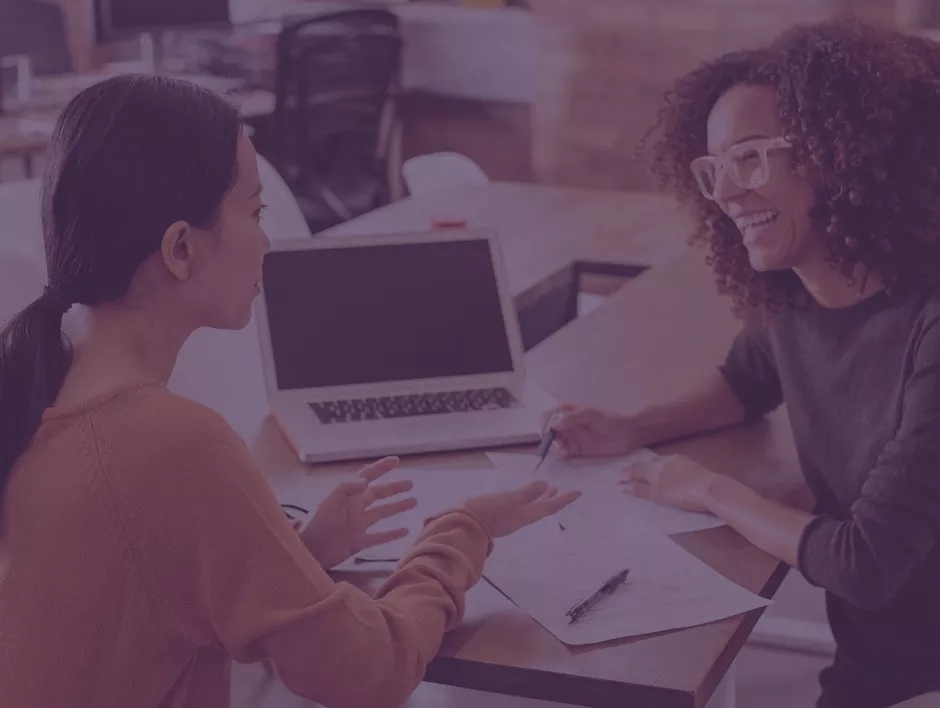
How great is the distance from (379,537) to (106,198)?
49 cm

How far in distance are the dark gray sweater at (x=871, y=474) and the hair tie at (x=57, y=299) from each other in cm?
78

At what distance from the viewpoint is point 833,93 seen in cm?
162

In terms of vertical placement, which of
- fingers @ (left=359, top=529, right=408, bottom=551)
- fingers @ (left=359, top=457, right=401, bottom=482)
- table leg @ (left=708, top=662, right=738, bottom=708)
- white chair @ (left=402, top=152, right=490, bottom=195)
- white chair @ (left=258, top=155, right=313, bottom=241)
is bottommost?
A: table leg @ (left=708, top=662, right=738, bottom=708)

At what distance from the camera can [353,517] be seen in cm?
143

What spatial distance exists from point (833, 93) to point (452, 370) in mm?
627

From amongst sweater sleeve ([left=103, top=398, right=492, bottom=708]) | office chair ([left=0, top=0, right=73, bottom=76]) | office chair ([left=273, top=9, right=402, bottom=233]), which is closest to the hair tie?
sweater sleeve ([left=103, top=398, right=492, bottom=708])

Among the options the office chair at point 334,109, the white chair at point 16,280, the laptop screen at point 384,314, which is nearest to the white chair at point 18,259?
the white chair at point 16,280

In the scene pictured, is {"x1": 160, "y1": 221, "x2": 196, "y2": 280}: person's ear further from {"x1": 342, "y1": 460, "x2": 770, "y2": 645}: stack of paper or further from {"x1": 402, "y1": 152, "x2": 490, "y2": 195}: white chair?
{"x1": 402, "y1": 152, "x2": 490, "y2": 195}: white chair

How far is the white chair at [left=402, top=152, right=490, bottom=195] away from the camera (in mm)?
3568

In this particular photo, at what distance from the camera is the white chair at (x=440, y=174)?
11.7ft

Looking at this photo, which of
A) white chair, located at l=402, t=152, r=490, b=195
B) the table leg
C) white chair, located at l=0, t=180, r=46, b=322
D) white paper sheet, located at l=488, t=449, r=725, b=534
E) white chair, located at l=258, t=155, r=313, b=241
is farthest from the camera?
white chair, located at l=402, t=152, r=490, b=195

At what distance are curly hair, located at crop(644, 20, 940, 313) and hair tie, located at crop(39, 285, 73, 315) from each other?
2.85ft

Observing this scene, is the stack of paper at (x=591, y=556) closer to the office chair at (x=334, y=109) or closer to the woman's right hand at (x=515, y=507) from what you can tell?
the woman's right hand at (x=515, y=507)

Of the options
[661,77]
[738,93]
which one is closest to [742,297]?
[738,93]
